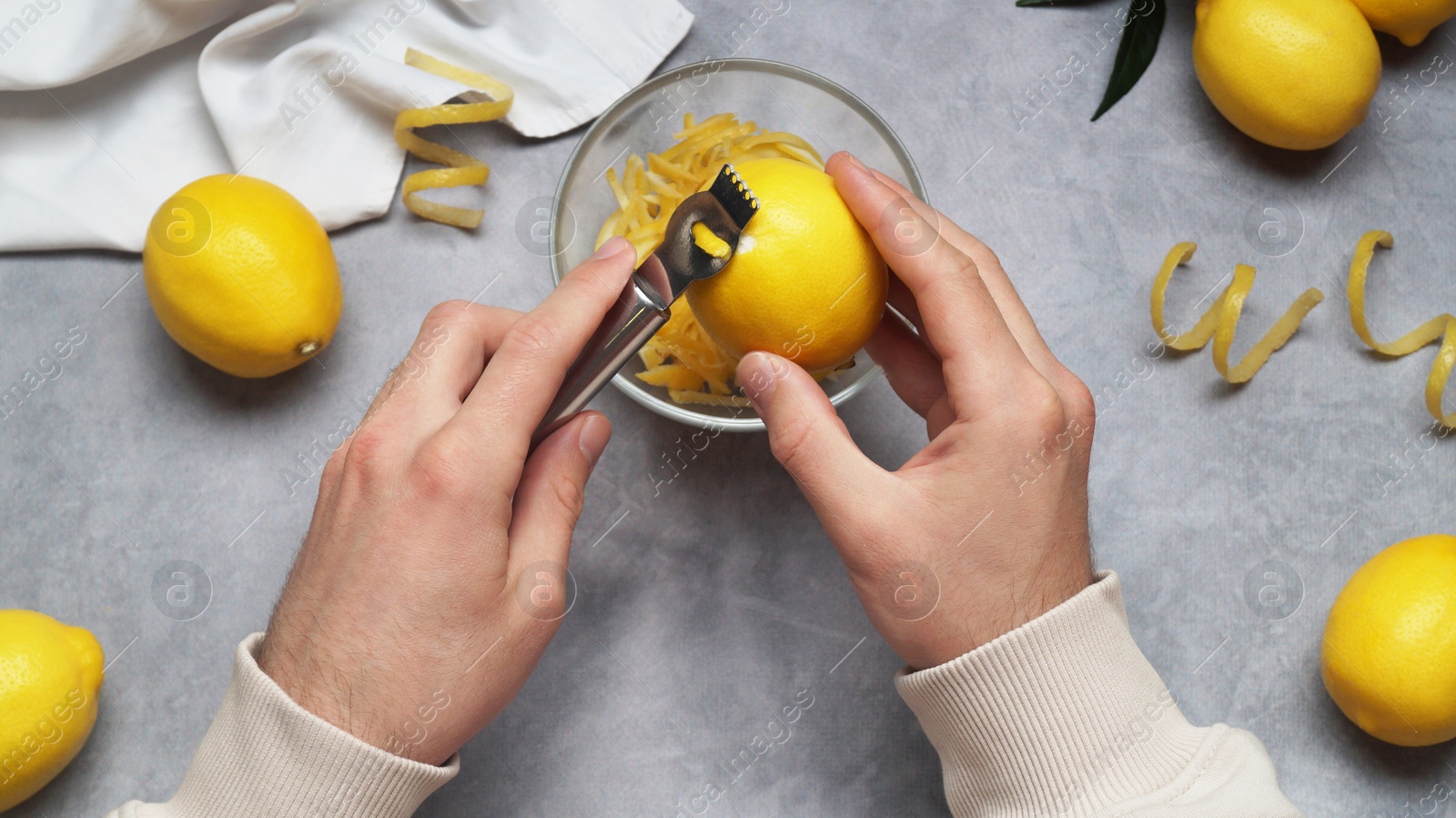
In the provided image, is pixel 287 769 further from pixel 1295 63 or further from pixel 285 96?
pixel 1295 63

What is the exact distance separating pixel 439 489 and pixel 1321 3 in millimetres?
1341

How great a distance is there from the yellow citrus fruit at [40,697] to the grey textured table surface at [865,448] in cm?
10

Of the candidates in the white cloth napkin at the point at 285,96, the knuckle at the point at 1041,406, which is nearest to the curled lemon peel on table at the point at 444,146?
the white cloth napkin at the point at 285,96

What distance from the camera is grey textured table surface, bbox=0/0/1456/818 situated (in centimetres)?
140

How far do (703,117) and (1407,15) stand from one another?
1018 millimetres

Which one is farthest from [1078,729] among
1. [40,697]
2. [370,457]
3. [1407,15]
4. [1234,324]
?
[40,697]

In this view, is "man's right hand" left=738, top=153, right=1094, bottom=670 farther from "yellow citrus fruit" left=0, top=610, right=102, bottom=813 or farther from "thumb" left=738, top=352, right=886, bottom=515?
"yellow citrus fruit" left=0, top=610, right=102, bottom=813

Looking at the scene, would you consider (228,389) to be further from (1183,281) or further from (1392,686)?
(1392,686)

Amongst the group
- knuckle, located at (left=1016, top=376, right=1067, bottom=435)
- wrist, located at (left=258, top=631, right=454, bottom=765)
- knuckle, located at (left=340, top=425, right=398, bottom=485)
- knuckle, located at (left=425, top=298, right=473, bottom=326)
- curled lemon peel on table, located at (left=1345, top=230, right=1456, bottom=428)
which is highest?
knuckle, located at (left=1016, top=376, right=1067, bottom=435)

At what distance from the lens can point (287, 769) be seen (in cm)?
103

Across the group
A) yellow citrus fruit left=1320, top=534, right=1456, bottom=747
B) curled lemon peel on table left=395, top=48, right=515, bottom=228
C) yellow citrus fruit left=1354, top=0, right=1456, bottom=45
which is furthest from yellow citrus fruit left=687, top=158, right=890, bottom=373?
yellow citrus fruit left=1354, top=0, right=1456, bottom=45

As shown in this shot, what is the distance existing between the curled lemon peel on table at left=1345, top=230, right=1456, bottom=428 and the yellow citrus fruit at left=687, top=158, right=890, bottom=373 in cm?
82

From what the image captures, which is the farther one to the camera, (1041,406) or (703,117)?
(703,117)

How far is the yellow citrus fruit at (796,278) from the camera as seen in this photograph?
99cm
